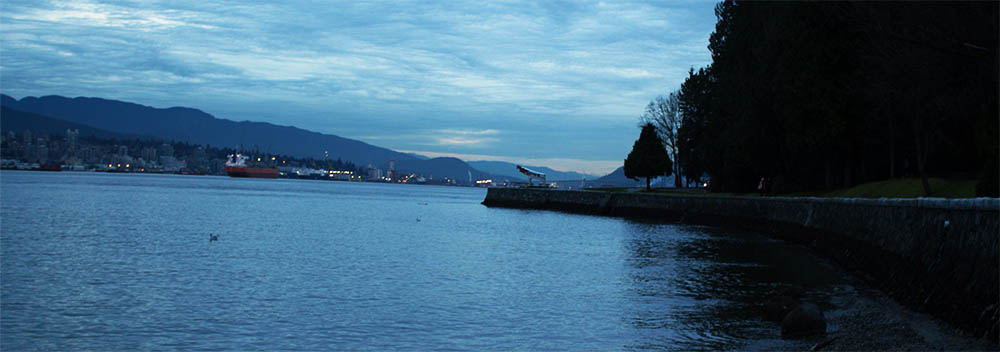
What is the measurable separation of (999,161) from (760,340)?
18.2 metres

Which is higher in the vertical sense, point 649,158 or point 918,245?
point 649,158

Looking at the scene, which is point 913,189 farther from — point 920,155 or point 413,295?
point 413,295

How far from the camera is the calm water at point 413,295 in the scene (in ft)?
50.4

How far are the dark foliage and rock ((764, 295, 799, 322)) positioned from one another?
461 inches

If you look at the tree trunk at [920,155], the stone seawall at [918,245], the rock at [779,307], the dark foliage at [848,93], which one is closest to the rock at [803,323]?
the rock at [779,307]

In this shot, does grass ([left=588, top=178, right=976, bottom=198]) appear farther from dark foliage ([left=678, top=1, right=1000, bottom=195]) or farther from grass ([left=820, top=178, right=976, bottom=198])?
dark foliage ([left=678, top=1, right=1000, bottom=195])

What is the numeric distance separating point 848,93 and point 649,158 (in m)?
46.6

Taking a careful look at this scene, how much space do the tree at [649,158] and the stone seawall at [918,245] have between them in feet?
156

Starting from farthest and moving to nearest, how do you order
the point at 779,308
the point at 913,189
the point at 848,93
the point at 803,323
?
the point at 848,93, the point at 913,189, the point at 779,308, the point at 803,323

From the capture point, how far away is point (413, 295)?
846 inches

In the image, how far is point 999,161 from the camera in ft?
91.1

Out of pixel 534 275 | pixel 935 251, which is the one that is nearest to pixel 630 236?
pixel 534 275

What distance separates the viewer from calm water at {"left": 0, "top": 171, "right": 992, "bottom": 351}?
50.4 feet

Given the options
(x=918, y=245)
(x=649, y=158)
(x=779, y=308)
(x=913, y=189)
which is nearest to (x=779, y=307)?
(x=779, y=308)
